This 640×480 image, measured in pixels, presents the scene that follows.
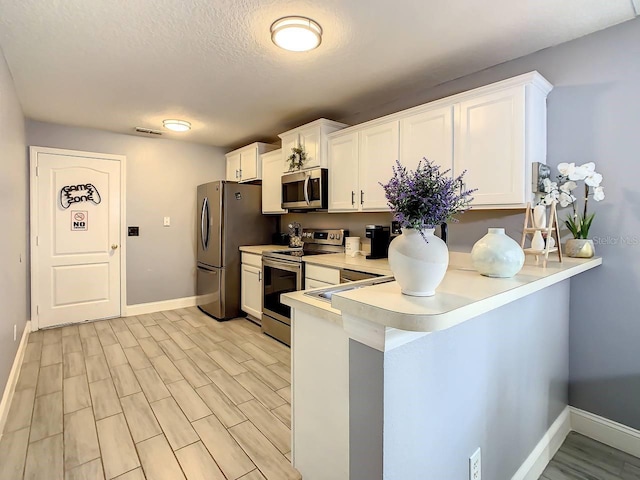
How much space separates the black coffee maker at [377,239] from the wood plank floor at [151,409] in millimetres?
1234

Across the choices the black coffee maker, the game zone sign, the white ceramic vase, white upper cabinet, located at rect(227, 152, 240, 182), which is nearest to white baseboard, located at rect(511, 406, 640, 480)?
the white ceramic vase

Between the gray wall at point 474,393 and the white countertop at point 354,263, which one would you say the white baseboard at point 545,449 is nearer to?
the gray wall at point 474,393

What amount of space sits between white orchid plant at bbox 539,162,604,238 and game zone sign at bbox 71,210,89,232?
458 centimetres

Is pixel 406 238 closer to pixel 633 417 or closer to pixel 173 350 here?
pixel 633 417

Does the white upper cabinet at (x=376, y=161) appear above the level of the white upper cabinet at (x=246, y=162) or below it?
below

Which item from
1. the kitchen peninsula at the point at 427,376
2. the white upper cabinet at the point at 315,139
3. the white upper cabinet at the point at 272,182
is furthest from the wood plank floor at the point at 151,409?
the white upper cabinet at the point at 315,139

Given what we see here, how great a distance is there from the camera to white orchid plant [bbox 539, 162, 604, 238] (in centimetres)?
176

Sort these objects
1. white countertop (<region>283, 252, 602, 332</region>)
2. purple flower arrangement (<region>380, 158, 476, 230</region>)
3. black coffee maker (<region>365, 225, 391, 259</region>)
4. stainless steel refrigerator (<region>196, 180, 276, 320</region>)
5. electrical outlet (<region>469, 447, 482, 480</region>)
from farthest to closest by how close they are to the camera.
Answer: stainless steel refrigerator (<region>196, 180, 276, 320</region>), black coffee maker (<region>365, 225, 391, 259</region>), electrical outlet (<region>469, 447, 482, 480</region>), purple flower arrangement (<region>380, 158, 476, 230</region>), white countertop (<region>283, 252, 602, 332</region>)

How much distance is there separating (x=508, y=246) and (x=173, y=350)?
2979mm

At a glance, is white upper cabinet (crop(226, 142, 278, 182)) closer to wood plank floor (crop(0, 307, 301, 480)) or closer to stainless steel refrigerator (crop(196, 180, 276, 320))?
stainless steel refrigerator (crop(196, 180, 276, 320))

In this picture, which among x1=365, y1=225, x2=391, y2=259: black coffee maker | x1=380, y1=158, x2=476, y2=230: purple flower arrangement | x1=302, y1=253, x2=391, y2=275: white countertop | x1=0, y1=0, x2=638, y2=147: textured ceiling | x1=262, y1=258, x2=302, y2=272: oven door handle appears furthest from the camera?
x1=262, y1=258, x2=302, y2=272: oven door handle

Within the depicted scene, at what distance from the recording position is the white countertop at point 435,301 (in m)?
0.79

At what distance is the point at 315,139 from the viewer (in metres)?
3.28

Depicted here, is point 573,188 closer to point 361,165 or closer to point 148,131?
point 361,165
